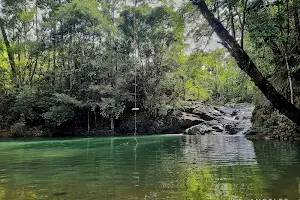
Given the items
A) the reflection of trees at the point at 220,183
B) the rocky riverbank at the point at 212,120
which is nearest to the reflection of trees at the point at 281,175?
the reflection of trees at the point at 220,183

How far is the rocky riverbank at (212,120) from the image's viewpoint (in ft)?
63.2

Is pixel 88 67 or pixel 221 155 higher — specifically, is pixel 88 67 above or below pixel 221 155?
above

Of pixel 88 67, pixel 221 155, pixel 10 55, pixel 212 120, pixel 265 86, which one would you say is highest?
pixel 10 55

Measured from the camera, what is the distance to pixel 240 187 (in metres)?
4.21

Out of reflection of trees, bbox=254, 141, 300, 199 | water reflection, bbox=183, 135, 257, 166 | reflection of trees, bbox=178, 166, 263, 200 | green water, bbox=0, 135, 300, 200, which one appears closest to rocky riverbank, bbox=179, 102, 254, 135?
water reflection, bbox=183, 135, 257, 166

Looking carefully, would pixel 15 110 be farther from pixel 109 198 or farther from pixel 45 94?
pixel 109 198

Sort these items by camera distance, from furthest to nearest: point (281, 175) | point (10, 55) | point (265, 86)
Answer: point (10, 55) < point (265, 86) < point (281, 175)

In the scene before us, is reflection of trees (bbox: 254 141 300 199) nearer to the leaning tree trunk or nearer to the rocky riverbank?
the leaning tree trunk

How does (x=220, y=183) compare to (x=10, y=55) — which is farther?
(x=10, y=55)

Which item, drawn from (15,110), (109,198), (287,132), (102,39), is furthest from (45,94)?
(109,198)

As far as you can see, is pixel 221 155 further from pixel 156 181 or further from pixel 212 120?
pixel 212 120

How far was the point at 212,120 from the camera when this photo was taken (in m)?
21.6

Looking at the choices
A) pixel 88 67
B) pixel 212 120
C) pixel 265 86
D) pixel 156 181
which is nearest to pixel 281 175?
pixel 265 86

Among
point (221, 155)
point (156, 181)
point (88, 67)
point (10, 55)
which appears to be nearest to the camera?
point (156, 181)
